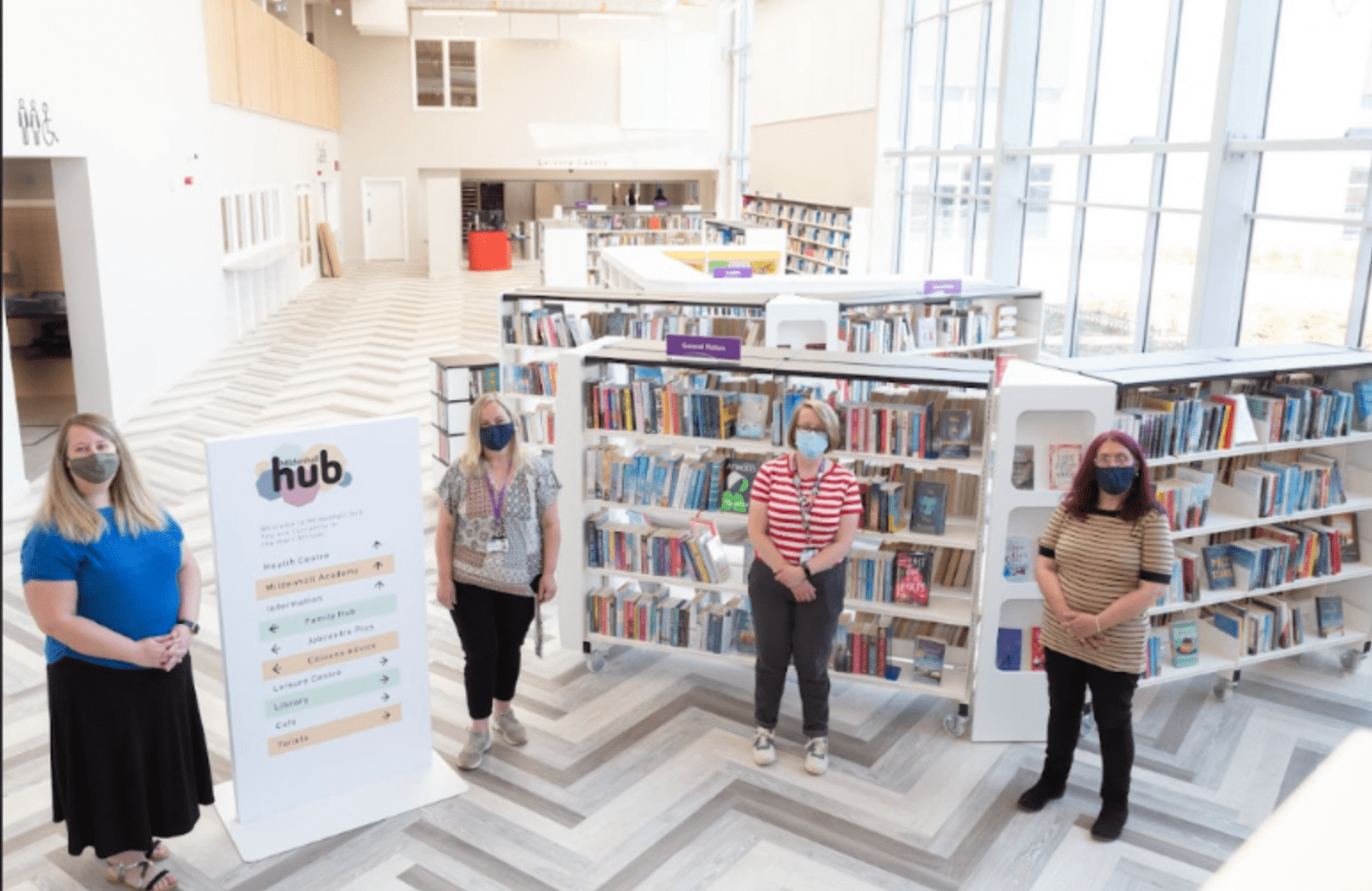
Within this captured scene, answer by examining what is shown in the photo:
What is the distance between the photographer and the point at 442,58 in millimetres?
25781

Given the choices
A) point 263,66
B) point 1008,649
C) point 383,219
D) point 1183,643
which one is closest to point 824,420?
point 1008,649

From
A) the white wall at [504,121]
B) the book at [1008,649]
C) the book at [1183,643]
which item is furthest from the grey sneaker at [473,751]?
the white wall at [504,121]

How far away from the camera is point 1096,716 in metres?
4.20

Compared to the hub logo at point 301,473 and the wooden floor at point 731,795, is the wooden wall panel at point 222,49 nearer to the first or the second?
the wooden floor at point 731,795

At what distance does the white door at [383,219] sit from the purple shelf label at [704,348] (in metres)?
22.9

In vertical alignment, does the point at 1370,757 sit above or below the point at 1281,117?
below

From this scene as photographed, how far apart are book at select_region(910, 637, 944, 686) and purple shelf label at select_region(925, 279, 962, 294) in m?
4.56

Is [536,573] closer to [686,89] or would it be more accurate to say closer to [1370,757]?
[1370,757]

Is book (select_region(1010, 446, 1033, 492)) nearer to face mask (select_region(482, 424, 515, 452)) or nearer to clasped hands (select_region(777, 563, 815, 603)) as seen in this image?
clasped hands (select_region(777, 563, 815, 603))

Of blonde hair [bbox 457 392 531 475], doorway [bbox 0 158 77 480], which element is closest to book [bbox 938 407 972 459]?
blonde hair [bbox 457 392 531 475]

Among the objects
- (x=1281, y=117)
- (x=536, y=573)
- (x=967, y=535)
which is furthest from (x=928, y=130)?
(x=536, y=573)

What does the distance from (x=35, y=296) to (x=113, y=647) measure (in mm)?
10606

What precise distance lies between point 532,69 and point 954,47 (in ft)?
47.9

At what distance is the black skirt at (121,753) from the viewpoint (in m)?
3.50
